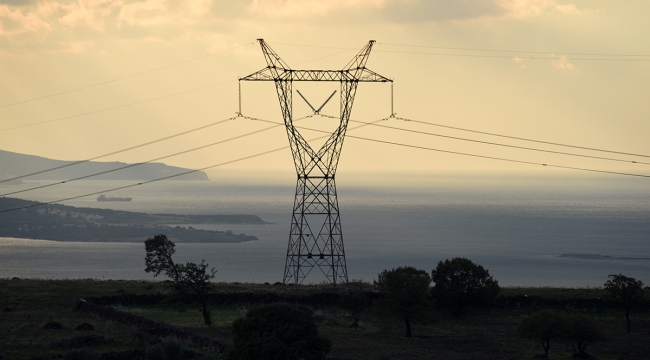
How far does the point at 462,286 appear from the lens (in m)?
53.5

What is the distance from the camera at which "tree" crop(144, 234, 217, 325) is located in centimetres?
5059

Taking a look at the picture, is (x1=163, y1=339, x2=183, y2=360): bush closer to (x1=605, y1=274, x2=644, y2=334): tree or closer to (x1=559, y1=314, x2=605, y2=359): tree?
(x1=559, y1=314, x2=605, y2=359): tree

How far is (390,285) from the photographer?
160ft

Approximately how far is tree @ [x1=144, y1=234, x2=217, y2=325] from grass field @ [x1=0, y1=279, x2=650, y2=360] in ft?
3.77

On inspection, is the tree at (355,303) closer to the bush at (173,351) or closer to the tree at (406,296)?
the tree at (406,296)

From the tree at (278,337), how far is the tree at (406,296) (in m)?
13.9

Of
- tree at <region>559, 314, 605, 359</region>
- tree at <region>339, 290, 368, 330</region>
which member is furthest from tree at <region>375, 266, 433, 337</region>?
tree at <region>559, 314, 605, 359</region>

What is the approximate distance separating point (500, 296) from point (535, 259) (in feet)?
430

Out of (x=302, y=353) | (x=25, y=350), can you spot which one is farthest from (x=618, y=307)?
(x=25, y=350)

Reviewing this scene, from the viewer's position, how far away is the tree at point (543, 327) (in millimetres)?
40094

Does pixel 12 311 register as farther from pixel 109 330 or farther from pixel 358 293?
pixel 358 293

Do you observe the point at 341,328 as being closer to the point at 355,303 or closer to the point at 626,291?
the point at 355,303

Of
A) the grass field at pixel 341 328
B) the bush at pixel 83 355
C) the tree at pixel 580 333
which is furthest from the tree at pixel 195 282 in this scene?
the tree at pixel 580 333

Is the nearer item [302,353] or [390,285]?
[302,353]
